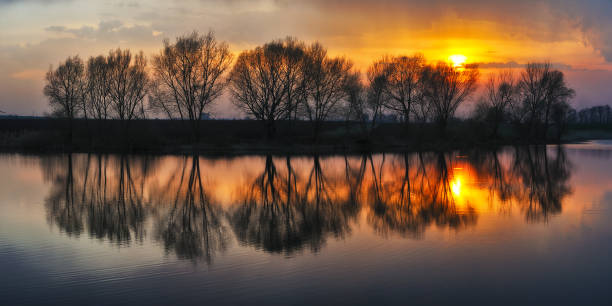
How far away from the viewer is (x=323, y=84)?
5100 centimetres

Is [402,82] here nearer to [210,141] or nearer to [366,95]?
[366,95]

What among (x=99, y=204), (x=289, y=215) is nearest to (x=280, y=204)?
(x=289, y=215)

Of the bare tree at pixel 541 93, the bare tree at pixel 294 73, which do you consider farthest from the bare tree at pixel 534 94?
the bare tree at pixel 294 73

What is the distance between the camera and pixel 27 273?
25.0ft

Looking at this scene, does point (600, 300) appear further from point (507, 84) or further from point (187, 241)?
point (507, 84)

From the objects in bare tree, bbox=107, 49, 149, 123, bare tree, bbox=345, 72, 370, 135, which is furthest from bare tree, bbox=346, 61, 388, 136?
bare tree, bbox=107, 49, 149, 123

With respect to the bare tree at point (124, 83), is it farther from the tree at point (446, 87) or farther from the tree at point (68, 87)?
the tree at point (446, 87)

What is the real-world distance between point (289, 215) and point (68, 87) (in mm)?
50698

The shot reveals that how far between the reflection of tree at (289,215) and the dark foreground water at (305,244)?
2.1 inches

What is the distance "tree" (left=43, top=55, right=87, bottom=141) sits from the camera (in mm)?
54375

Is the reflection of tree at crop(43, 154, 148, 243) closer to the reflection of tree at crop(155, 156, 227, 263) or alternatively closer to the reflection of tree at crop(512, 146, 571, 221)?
the reflection of tree at crop(155, 156, 227, 263)

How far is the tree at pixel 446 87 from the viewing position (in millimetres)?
59969

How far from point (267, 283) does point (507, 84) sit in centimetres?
7312

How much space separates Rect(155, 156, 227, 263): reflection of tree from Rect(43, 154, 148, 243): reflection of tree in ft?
2.20
